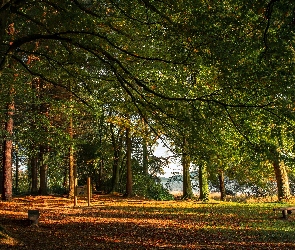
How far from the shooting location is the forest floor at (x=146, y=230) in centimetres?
941

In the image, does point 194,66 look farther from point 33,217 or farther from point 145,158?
point 145,158

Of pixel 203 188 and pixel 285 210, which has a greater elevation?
pixel 203 188

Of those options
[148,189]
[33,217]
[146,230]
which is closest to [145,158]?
[148,189]

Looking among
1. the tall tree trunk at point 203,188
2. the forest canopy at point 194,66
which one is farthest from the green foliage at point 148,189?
the forest canopy at point 194,66

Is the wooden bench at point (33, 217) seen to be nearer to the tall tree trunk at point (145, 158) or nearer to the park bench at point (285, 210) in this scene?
the park bench at point (285, 210)

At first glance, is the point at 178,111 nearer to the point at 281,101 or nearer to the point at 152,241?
the point at 281,101

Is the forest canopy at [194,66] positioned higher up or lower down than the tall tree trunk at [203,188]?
higher up

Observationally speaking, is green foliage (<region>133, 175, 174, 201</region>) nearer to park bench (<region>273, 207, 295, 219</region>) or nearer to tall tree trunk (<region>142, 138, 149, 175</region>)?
tall tree trunk (<region>142, 138, 149, 175</region>)

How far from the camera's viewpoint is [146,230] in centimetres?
1159

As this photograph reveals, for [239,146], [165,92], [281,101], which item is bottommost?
[239,146]

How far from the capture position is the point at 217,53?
7.09m

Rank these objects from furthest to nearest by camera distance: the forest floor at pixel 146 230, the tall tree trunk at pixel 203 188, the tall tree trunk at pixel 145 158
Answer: the tall tree trunk at pixel 145 158 < the tall tree trunk at pixel 203 188 < the forest floor at pixel 146 230

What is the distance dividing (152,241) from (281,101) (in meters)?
5.49

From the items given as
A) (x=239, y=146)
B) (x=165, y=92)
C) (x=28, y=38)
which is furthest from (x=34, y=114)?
(x=239, y=146)
